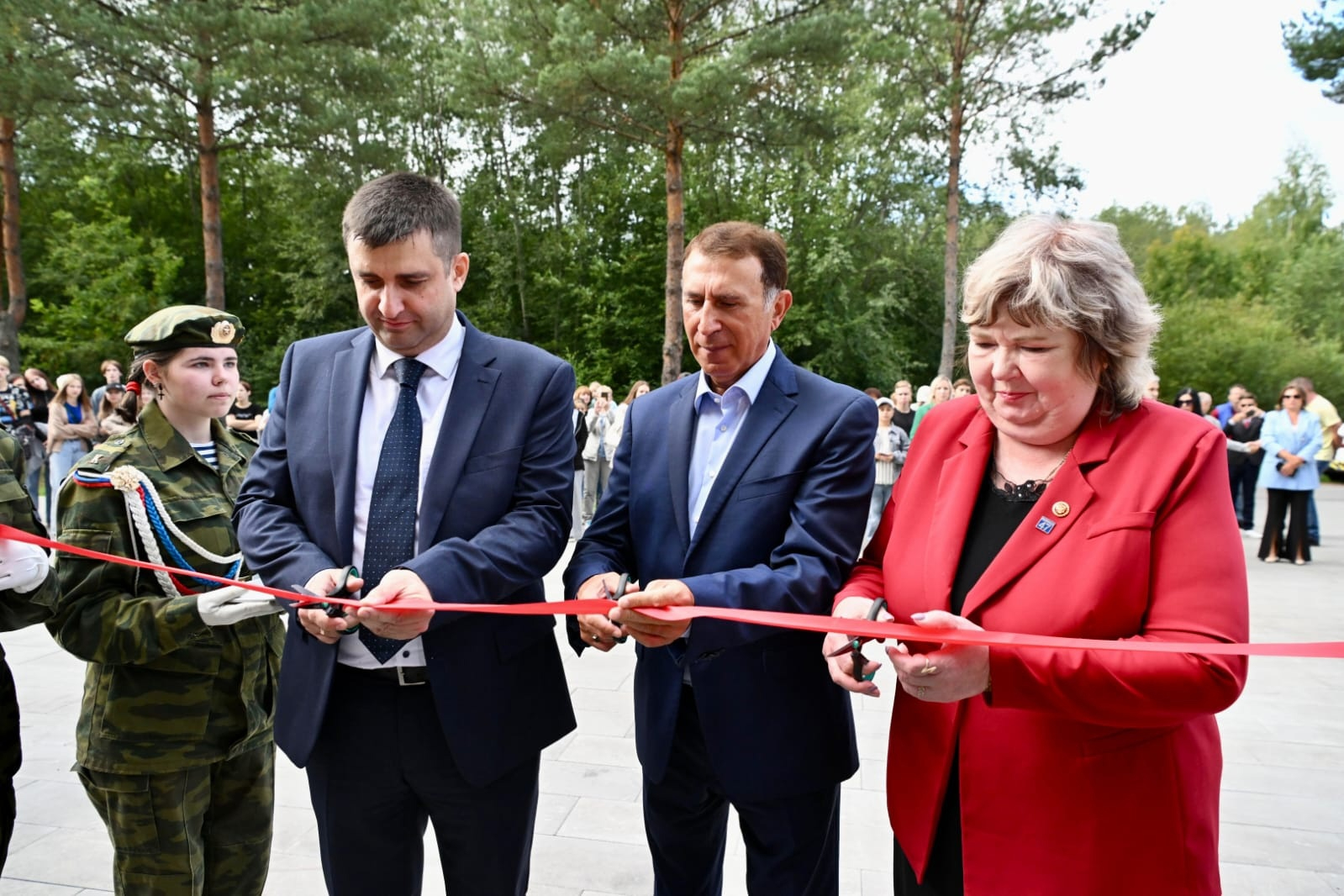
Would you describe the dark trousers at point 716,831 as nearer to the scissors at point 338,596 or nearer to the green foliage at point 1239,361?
the scissors at point 338,596

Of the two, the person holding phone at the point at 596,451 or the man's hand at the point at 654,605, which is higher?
the man's hand at the point at 654,605

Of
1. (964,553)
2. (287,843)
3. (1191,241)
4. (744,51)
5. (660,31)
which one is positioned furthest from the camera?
(1191,241)

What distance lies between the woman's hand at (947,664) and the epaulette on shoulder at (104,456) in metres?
2.20

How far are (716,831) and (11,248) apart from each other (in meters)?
23.7

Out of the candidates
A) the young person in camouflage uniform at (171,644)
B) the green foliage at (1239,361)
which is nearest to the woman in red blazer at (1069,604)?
the young person in camouflage uniform at (171,644)

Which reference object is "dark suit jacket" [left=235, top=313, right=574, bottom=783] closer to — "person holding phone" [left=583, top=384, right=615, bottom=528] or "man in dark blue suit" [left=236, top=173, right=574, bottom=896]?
"man in dark blue suit" [left=236, top=173, right=574, bottom=896]

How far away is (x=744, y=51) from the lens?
14867 mm

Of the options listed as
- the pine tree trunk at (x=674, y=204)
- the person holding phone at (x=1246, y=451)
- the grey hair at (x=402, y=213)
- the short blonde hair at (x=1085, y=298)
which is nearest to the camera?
the short blonde hair at (x=1085, y=298)

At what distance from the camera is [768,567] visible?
2.15 metres

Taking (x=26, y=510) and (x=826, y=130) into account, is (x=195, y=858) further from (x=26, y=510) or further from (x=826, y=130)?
(x=826, y=130)

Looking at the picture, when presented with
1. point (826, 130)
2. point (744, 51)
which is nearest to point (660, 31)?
point (744, 51)

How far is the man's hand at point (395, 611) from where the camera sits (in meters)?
1.86

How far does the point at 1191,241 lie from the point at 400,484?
46.9 m

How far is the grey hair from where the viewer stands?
2.02 m
